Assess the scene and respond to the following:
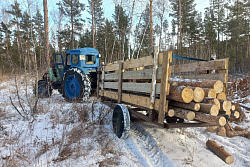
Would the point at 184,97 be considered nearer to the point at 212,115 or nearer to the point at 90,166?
the point at 212,115

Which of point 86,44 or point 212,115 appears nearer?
point 212,115

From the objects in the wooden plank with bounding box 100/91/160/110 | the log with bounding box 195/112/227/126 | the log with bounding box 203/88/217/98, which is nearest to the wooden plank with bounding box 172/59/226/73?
the log with bounding box 203/88/217/98

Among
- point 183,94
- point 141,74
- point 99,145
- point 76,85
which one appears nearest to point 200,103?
point 183,94

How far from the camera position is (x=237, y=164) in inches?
126

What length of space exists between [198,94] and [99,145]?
2.20 meters

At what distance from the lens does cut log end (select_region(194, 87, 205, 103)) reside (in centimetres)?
257

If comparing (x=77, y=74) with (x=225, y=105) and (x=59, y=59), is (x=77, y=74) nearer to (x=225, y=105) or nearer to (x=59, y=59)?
(x=59, y=59)

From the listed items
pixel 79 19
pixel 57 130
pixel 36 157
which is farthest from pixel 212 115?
pixel 79 19

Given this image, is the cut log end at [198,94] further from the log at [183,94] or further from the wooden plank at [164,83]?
the wooden plank at [164,83]

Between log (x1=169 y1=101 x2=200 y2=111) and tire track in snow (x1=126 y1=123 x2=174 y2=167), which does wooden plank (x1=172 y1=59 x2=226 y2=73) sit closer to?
log (x1=169 y1=101 x2=200 y2=111)

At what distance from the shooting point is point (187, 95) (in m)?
A: 2.48

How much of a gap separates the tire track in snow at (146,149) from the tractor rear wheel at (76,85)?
8.23 feet

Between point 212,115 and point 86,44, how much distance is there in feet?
85.7

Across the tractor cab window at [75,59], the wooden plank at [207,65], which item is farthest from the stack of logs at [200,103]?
the tractor cab window at [75,59]
